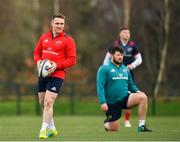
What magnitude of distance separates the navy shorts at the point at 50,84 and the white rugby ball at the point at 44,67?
6.4 inches

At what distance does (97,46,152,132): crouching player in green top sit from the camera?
15.0 metres

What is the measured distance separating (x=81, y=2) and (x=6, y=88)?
72.1 feet

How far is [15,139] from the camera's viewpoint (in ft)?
44.5

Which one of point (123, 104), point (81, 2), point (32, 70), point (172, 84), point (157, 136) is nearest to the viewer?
point (157, 136)

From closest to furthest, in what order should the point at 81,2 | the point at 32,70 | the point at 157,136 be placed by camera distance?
the point at 157,136, the point at 32,70, the point at 81,2

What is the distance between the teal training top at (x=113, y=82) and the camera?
15017 mm

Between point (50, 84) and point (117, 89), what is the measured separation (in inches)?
61.6

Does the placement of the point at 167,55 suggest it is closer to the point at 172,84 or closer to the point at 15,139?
the point at 172,84

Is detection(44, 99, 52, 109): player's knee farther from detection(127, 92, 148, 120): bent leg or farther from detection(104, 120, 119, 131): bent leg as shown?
detection(104, 120, 119, 131): bent leg

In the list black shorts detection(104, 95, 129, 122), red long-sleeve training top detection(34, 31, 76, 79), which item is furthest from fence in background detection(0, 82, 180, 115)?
red long-sleeve training top detection(34, 31, 76, 79)

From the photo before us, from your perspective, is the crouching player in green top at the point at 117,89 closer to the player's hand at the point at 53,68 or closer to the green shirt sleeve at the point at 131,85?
the green shirt sleeve at the point at 131,85

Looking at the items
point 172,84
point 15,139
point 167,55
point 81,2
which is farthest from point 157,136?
point 81,2

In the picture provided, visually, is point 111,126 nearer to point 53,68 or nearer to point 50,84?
point 50,84

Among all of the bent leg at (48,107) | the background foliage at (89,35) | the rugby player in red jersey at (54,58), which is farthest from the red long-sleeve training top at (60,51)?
the background foliage at (89,35)
